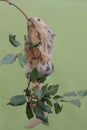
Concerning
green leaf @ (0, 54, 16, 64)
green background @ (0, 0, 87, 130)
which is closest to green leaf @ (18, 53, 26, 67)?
green leaf @ (0, 54, 16, 64)

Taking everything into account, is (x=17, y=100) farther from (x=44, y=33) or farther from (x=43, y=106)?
(x=44, y=33)

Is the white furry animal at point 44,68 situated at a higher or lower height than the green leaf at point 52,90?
higher

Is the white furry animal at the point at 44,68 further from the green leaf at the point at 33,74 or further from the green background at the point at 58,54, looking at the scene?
the green background at the point at 58,54

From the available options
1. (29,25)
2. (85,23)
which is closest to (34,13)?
(85,23)

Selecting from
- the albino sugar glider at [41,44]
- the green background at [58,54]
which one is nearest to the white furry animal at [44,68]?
the albino sugar glider at [41,44]

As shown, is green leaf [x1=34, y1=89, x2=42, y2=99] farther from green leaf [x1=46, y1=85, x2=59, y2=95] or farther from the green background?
the green background

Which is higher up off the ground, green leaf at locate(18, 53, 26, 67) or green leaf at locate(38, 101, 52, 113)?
green leaf at locate(18, 53, 26, 67)

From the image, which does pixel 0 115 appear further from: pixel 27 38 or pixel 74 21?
pixel 27 38

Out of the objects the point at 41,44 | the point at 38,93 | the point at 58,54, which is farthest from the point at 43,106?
the point at 58,54

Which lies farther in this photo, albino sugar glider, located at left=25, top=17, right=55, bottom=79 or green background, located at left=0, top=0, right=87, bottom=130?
green background, located at left=0, top=0, right=87, bottom=130
